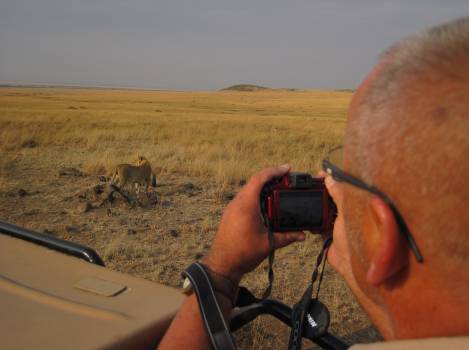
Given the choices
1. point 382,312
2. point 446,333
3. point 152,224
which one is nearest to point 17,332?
point 382,312

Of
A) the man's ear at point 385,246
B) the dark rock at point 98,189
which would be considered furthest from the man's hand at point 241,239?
the dark rock at point 98,189

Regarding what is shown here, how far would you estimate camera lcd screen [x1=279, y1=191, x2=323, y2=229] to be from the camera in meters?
1.50

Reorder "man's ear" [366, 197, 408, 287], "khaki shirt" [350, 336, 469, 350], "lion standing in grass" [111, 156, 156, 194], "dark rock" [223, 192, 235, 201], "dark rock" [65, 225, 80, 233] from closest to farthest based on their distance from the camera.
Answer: "khaki shirt" [350, 336, 469, 350] < "man's ear" [366, 197, 408, 287] < "dark rock" [65, 225, 80, 233] < "lion standing in grass" [111, 156, 156, 194] < "dark rock" [223, 192, 235, 201]

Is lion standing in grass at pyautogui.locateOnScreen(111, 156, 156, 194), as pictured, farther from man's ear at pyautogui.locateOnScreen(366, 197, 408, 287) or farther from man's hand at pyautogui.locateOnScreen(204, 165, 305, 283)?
man's ear at pyautogui.locateOnScreen(366, 197, 408, 287)

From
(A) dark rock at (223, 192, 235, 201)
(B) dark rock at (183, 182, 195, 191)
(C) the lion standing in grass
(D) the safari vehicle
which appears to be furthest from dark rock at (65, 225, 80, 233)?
(D) the safari vehicle

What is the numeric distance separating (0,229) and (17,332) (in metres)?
0.95

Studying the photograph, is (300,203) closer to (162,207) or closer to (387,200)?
(387,200)

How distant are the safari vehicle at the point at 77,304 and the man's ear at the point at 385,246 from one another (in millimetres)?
647

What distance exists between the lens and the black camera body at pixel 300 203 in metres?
1.49

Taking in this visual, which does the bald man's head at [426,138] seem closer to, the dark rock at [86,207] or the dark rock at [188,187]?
the dark rock at [86,207]

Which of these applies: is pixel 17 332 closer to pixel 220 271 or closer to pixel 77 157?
pixel 220 271

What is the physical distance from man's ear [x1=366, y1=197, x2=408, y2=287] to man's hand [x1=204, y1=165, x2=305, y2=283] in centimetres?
56

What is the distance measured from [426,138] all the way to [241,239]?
76 cm

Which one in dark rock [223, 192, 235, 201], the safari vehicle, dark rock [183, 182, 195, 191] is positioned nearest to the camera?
the safari vehicle
